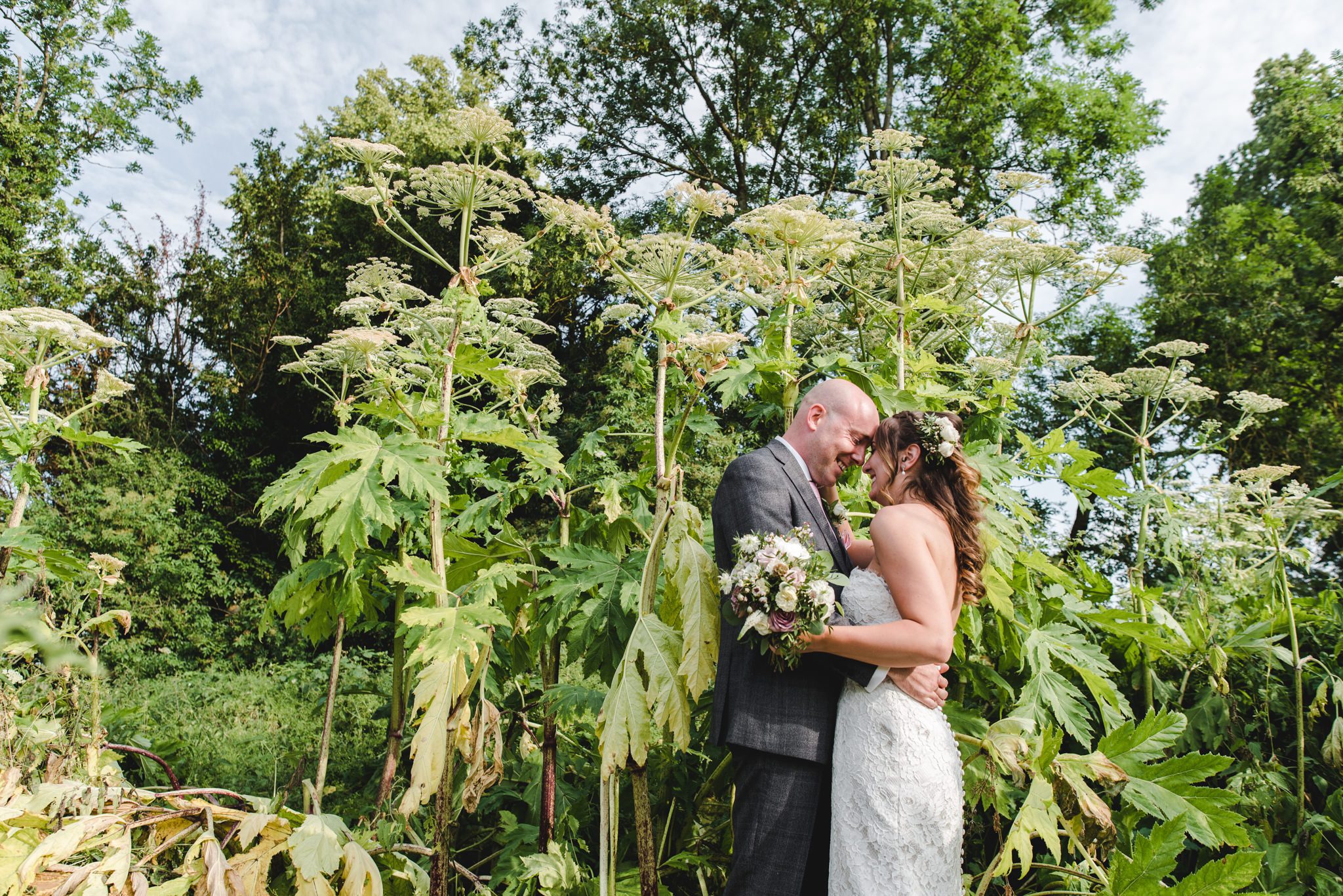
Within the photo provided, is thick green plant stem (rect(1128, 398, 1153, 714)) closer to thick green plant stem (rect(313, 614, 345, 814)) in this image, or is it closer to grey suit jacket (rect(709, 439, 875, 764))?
grey suit jacket (rect(709, 439, 875, 764))

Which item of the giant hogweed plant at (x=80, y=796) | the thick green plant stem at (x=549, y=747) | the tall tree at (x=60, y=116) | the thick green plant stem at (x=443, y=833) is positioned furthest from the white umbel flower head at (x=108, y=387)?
the tall tree at (x=60, y=116)

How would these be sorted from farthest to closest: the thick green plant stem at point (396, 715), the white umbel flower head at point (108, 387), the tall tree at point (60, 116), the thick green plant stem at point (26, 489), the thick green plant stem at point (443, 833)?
the tall tree at point (60, 116)
the white umbel flower head at point (108, 387)
the thick green plant stem at point (396, 715)
the thick green plant stem at point (26, 489)
the thick green plant stem at point (443, 833)

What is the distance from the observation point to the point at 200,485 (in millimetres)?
12250

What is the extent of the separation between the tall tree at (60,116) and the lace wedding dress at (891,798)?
49.4 ft

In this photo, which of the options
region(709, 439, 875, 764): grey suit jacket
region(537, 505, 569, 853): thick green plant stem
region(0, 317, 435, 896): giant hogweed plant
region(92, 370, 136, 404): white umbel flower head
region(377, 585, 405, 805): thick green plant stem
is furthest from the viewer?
region(92, 370, 136, 404): white umbel flower head

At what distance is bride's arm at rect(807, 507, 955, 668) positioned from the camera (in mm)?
2330

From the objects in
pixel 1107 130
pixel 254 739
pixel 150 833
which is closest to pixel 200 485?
pixel 254 739

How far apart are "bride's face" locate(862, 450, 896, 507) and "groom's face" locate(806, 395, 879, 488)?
8 centimetres

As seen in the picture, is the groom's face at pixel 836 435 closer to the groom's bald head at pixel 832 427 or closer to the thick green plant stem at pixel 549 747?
the groom's bald head at pixel 832 427

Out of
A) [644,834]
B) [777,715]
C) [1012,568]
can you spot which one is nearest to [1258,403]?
[1012,568]

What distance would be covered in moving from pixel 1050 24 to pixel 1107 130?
2888 mm

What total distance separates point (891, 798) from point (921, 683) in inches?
14.2

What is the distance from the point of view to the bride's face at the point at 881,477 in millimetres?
2717

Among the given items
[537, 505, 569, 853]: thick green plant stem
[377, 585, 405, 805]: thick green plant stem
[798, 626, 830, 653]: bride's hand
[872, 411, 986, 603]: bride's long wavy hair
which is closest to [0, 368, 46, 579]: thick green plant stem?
[377, 585, 405, 805]: thick green plant stem
